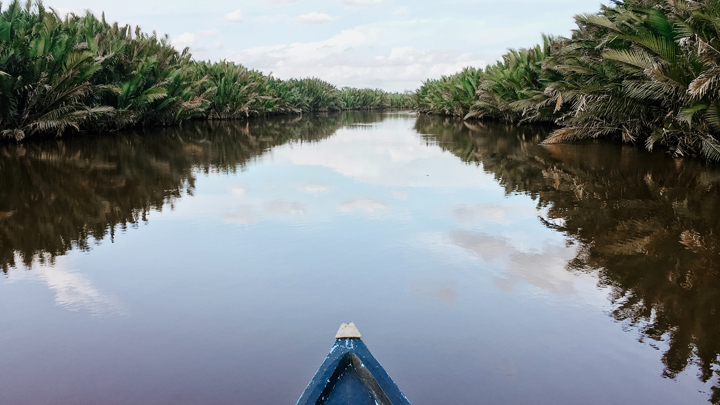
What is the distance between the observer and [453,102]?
2908 centimetres

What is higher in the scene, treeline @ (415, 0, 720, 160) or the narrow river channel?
treeline @ (415, 0, 720, 160)

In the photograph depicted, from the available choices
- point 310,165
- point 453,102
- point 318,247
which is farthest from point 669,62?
point 453,102

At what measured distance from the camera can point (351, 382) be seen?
1.82 metres

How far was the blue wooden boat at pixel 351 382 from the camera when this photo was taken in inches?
67.8

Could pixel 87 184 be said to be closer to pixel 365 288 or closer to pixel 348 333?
pixel 365 288

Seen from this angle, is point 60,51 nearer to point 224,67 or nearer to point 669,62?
point 669,62

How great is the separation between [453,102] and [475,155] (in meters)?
18.5

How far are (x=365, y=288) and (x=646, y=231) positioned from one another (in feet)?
9.66

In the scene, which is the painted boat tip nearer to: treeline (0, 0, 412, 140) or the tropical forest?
the tropical forest

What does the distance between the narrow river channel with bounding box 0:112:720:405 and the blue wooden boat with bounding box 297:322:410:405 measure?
24.5 inches

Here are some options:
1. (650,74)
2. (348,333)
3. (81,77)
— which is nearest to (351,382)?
(348,333)

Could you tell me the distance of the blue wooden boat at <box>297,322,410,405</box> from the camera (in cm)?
172

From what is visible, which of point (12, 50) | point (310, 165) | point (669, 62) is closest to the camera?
point (669, 62)

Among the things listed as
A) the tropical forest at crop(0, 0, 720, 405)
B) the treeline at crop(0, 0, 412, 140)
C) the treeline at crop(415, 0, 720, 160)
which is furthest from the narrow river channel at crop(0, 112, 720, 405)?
the treeline at crop(0, 0, 412, 140)
